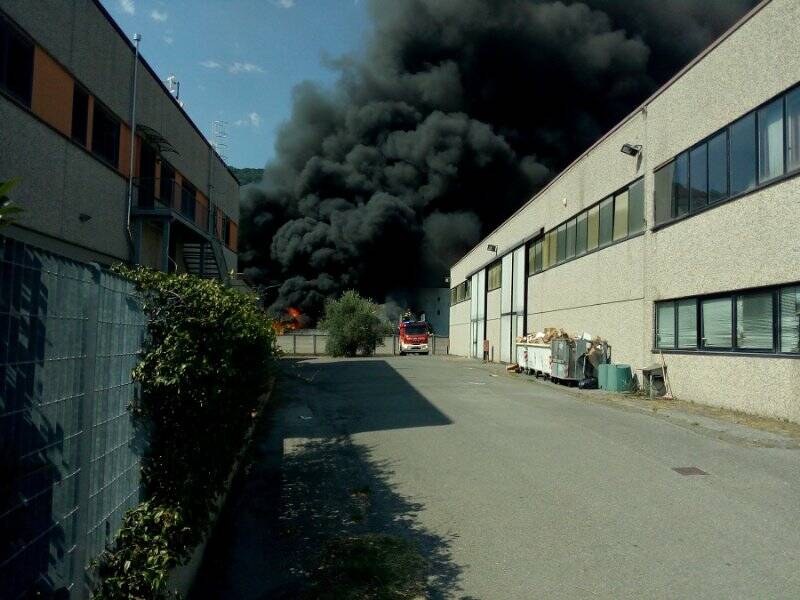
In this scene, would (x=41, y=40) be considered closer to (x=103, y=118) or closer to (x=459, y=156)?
(x=103, y=118)

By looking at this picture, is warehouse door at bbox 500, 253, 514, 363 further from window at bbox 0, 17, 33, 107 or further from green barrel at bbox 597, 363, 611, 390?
window at bbox 0, 17, 33, 107

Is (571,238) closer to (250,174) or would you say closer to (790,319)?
(790,319)

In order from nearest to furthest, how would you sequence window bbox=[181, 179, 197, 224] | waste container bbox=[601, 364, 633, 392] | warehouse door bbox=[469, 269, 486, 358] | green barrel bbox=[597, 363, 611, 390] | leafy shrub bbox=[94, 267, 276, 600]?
leafy shrub bbox=[94, 267, 276, 600] → waste container bbox=[601, 364, 633, 392] → green barrel bbox=[597, 363, 611, 390] → window bbox=[181, 179, 197, 224] → warehouse door bbox=[469, 269, 486, 358]

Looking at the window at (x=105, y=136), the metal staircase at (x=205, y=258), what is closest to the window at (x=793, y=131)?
the window at (x=105, y=136)

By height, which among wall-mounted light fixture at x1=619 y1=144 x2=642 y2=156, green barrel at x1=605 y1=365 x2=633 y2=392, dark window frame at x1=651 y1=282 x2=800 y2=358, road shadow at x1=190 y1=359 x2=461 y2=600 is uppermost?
wall-mounted light fixture at x1=619 y1=144 x2=642 y2=156

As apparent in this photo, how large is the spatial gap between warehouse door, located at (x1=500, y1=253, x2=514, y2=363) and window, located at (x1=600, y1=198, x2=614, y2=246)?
10.8 meters

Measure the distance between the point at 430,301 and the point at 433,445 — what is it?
62983mm

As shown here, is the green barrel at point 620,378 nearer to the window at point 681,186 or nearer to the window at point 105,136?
the window at point 681,186

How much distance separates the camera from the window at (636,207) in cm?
1711

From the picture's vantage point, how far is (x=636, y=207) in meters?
17.5

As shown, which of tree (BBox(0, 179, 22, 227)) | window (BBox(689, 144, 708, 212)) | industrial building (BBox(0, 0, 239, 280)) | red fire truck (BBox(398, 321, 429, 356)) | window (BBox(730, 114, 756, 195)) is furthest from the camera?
red fire truck (BBox(398, 321, 429, 356))

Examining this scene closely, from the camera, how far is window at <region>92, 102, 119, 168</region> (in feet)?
47.0

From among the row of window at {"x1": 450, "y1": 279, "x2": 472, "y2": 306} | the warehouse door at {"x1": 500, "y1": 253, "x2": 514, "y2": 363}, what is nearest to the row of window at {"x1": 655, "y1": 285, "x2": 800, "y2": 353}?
the warehouse door at {"x1": 500, "y1": 253, "x2": 514, "y2": 363}

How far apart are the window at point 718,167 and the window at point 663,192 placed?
1809mm
